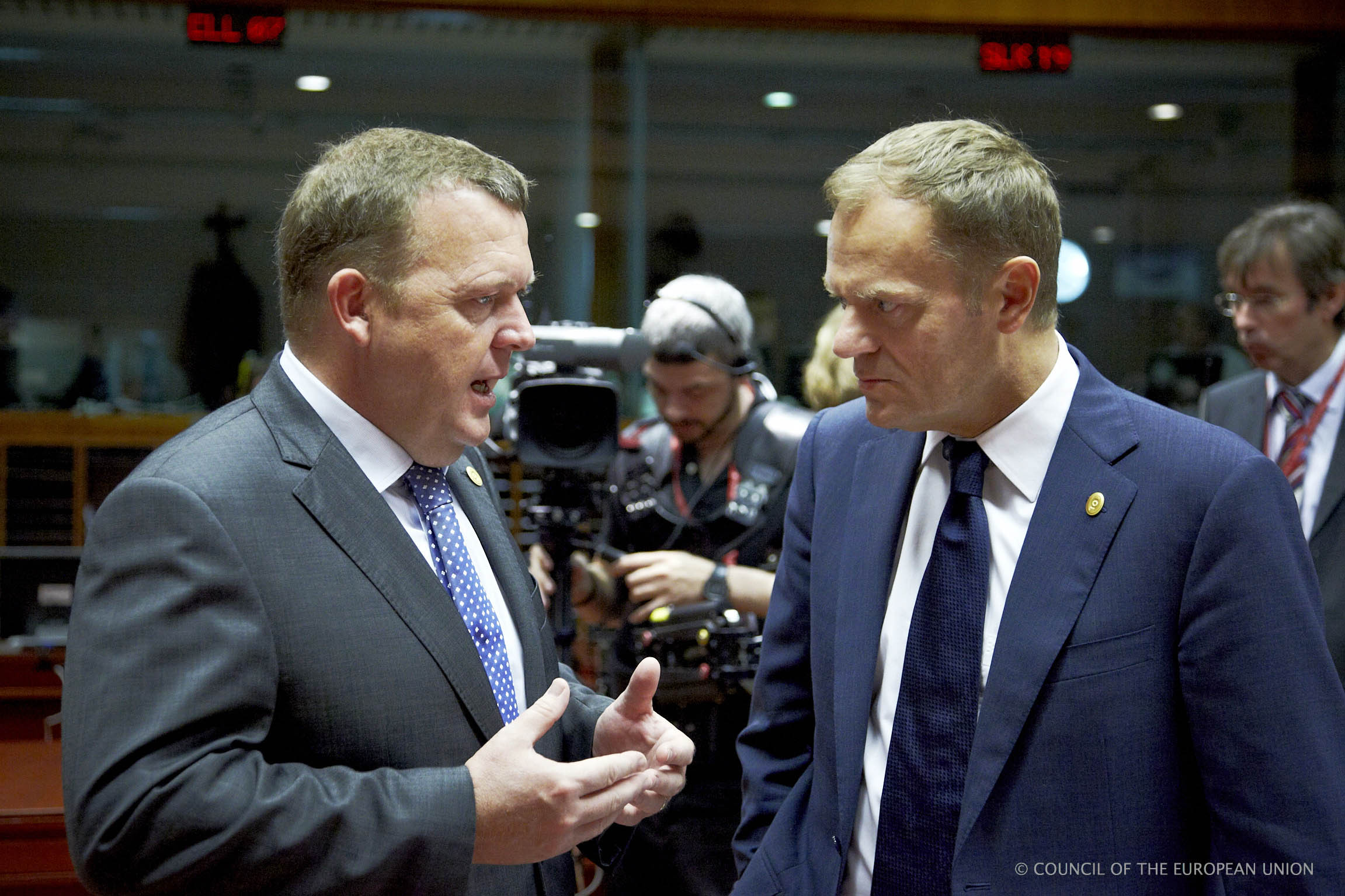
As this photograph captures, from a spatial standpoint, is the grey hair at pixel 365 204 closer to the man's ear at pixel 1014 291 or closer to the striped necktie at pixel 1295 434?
the man's ear at pixel 1014 291

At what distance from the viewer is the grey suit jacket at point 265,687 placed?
3.30 ft

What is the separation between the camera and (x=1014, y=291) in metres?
1.36

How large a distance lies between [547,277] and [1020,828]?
157 inches

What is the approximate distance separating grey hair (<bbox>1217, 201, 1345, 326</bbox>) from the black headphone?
1346mm

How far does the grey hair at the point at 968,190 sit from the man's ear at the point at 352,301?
56cm

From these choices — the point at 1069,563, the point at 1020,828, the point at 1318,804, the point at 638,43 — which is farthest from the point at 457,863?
the point at 638,43

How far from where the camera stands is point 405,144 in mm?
1301

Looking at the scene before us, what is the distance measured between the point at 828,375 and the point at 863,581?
1.42 metres

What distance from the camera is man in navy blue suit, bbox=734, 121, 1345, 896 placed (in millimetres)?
1183

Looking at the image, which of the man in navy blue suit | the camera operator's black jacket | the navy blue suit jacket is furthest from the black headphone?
the navy blue suit jacket

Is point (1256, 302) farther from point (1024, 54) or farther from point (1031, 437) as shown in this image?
point (1024, 54)

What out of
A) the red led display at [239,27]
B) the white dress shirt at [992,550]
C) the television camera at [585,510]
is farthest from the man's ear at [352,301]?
the red led display at [239,27]

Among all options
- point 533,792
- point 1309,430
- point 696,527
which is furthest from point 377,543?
point 1309,430

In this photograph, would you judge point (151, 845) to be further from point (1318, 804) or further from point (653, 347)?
point (653, 347)
